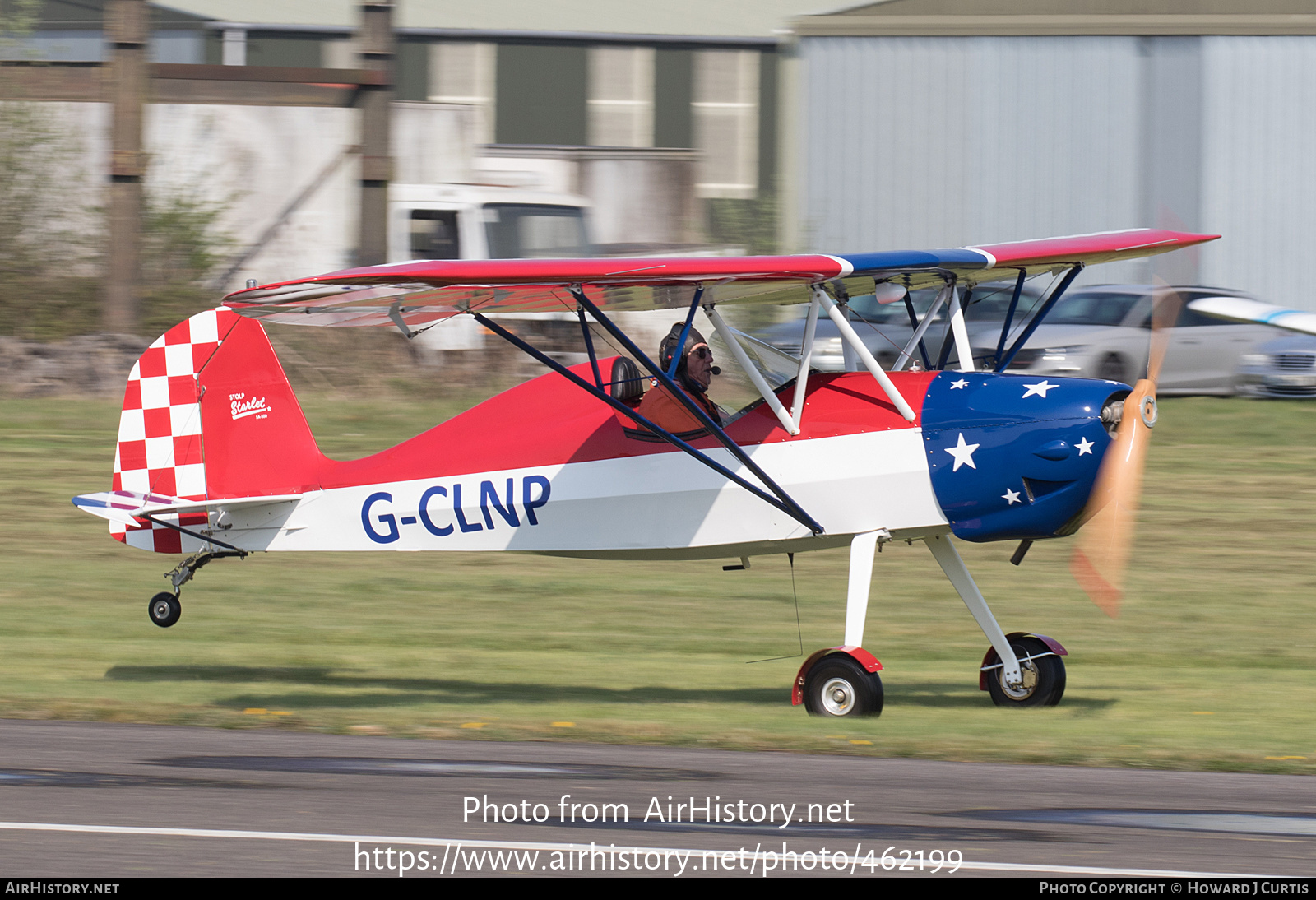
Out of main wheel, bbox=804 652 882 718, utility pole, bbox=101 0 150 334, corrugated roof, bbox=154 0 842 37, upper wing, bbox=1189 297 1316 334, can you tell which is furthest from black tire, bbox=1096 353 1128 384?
corrugated roof, bbox=154 0 842 37

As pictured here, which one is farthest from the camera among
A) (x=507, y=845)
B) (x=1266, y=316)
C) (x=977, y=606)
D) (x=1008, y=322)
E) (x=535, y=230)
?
(x=535, y=230)

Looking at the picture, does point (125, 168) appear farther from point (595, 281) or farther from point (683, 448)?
point (595, 281)

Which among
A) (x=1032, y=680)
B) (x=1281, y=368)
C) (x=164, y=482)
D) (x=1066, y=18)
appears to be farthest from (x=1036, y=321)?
(x=1066, y=18)

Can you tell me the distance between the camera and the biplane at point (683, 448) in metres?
8.07

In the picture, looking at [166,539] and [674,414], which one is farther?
[166,539]

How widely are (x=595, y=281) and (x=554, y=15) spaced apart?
105 ft

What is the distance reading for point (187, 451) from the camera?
9.73 metres

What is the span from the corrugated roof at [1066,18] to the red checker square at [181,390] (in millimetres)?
24414

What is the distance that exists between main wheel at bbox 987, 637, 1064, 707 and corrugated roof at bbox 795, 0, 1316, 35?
80.7ft

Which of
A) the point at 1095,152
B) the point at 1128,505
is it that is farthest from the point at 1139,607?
the point at 1095,152

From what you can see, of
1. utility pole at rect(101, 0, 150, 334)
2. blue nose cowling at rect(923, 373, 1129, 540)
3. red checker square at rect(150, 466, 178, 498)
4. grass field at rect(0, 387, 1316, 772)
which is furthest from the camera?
utility pole at rect(101, 0, 150, 334)

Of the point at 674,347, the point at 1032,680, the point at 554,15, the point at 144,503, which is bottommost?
the point at 1032,680

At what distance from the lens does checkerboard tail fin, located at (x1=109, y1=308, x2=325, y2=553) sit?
31.8 ft

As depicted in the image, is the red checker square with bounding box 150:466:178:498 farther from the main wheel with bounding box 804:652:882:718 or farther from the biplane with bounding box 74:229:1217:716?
the main wheel with bounding box 804:652:882:718
